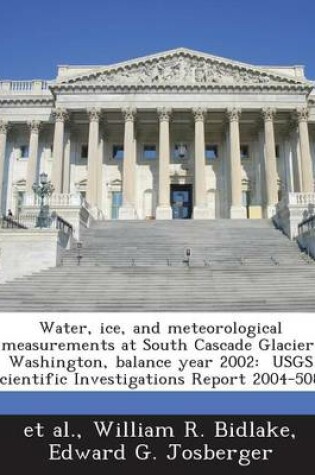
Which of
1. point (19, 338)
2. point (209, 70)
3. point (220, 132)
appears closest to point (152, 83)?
point (209, 70)

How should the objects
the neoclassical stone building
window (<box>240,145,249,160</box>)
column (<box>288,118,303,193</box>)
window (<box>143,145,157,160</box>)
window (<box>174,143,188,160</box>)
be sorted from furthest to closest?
window (<box>240,145,249,160</box>) → window (<box>143,145,157,160</box>) → window (<box>174,143,188,160</box>) → column (<box>288,118,303,193</box>) → the neoclassical stone building

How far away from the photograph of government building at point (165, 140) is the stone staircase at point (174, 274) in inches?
77.8

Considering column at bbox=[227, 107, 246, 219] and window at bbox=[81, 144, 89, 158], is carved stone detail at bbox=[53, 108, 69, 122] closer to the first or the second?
window at bbox=[81, 144, 89, 158]

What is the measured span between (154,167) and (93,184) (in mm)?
8643

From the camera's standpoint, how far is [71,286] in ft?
60.4

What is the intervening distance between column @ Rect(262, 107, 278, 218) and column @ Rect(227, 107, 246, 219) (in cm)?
246

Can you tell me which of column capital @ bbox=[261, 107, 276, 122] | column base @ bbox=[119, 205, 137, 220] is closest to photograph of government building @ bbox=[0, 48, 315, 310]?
column base @ bbox=[119, 205, 137, 220]

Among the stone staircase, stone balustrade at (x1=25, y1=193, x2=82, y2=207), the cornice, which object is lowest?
the stone staircase

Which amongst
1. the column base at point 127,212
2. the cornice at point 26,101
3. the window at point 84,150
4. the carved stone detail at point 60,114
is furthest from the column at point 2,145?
the column base at point 127,212

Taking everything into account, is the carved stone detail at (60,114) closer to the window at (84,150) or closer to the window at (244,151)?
the window at (84,150)

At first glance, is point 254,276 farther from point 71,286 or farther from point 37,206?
point 37,206

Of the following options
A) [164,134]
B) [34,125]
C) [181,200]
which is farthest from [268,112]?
[34,125]

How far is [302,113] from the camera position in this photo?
42.6m

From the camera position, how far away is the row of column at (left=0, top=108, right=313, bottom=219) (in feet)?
133
